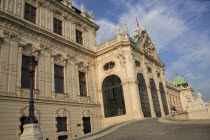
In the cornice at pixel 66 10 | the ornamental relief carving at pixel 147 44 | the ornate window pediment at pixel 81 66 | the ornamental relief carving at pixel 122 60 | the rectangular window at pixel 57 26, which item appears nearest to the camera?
the rectangular window at pixel 57 26

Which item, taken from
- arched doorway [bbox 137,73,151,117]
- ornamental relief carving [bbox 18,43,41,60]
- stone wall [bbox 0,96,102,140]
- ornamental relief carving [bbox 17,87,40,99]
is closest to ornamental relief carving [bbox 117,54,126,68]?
arched doorway [bbox 137,73,151,117]

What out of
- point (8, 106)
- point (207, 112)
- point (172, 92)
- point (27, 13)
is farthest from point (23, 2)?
point (172, 92)

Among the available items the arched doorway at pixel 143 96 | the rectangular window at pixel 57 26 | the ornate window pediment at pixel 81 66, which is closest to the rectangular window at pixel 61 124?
the ornate window pediment at pixel 81 66

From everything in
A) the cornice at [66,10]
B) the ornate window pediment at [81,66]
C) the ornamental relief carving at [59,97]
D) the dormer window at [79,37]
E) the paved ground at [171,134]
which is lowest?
the paved ground at [171,134]

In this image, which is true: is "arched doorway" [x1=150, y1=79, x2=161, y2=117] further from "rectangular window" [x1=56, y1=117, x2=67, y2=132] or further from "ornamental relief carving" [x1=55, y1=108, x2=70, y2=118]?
"rectangular window" [x1=56, y1=117, x2=67, y2=132]

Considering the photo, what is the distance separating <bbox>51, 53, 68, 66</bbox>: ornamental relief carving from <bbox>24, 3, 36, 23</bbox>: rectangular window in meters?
4.30

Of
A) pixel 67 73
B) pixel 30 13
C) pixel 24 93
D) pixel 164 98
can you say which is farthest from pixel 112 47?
pixel 164 98

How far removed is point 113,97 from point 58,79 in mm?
7691

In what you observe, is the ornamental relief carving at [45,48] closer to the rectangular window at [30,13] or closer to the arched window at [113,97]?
the rectangular window at [30,13]

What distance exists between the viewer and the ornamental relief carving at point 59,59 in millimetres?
19953

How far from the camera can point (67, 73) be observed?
21.0 metres

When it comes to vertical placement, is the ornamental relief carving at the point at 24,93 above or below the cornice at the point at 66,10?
below

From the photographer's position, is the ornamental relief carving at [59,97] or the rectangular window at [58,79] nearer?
the ornamental relief carving at [59,97]

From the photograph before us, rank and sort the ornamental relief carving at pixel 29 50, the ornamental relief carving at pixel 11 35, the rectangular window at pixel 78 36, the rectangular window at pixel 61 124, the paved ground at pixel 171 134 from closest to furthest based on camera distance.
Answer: the paved ground at pixel 171 134 → the ornamental relief carving at pixel 11 35 → the ornamental relief carving at pixel 29 50 → the rectangular window at pixel 61 124 → the rectangular window at pixel 78 36
